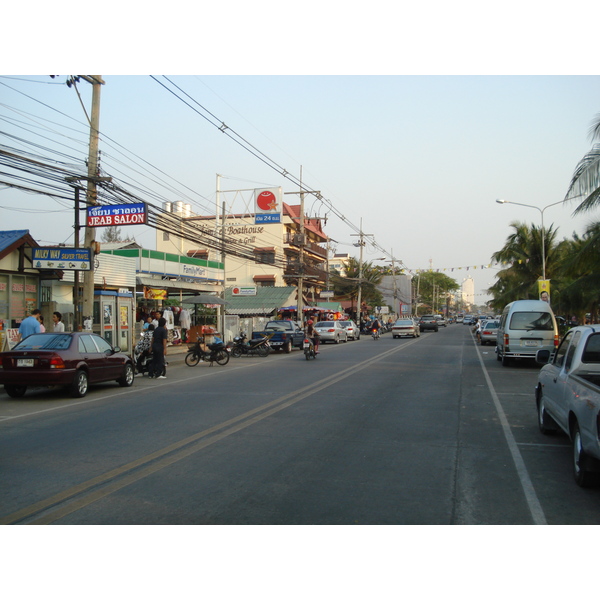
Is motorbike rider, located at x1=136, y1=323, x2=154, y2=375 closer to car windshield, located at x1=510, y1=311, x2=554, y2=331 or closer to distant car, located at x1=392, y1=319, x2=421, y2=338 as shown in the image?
car windshield, located at x1=510, y1=311, x2=554, y2=331

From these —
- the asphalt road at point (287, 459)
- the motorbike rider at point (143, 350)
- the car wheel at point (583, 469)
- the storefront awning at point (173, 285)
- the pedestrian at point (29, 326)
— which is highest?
the storefront awning at point (173, 285)

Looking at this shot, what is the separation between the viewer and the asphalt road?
Result: 523cm

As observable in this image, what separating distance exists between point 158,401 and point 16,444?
14.4ft

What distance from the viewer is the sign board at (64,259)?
17656 mm

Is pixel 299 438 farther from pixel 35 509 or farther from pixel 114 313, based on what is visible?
pixel 114 313

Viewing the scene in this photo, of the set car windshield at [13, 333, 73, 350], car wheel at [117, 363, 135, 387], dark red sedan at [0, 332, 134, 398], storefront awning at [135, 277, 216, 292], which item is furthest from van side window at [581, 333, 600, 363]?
storefront awning at [135, 277, 216, 292]

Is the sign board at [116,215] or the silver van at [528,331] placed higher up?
the sign board at [116,215]

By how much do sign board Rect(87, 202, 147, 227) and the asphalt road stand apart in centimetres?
666

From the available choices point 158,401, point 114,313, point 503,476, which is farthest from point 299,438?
point 114,313

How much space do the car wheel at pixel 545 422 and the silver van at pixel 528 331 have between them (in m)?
11.2

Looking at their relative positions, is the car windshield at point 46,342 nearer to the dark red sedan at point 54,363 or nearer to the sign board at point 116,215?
the dark red sedan at point 54,363

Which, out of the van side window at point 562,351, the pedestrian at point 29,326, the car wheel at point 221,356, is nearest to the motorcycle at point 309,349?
the car wheel at point 221,356

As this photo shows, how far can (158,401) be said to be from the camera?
12.5 m

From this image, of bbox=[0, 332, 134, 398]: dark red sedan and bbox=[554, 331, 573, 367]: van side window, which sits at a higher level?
bbox=[554, 331, 573, 367]: van side window
